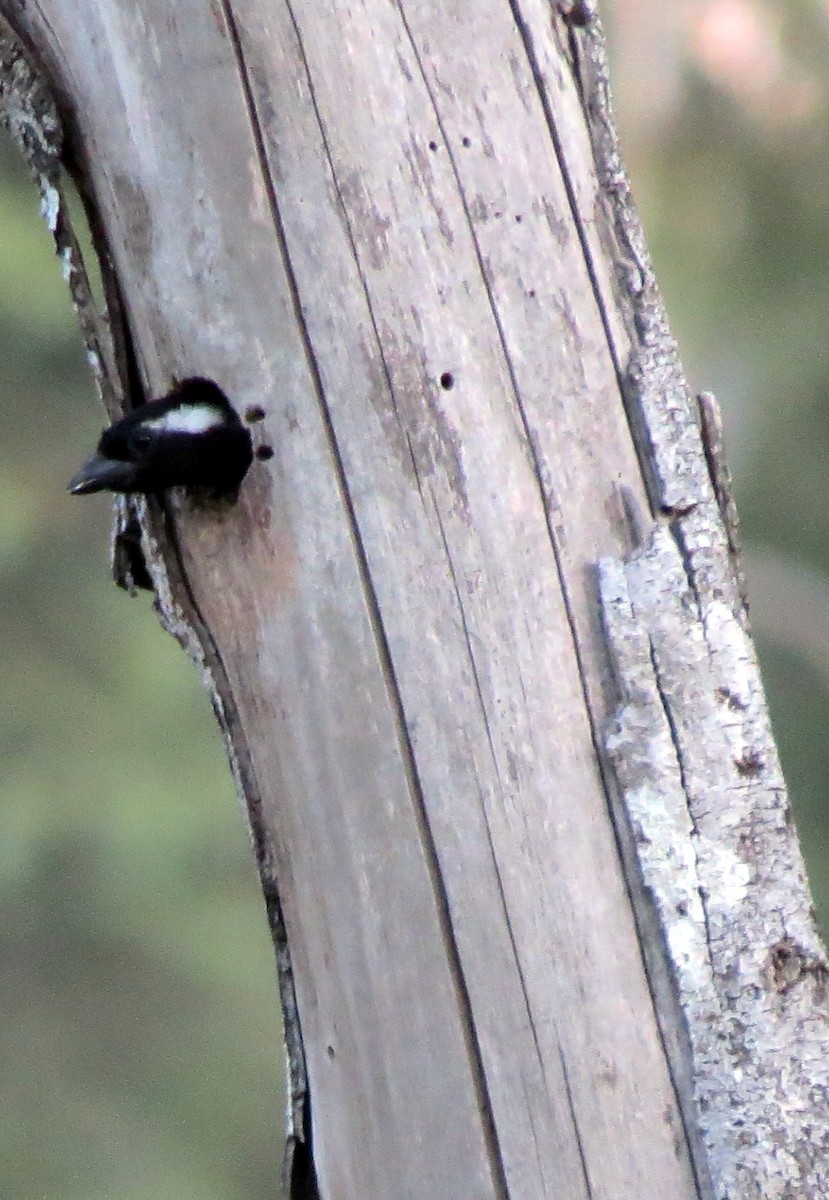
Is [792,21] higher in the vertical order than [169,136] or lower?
higher

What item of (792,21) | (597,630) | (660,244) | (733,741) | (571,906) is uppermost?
(792,21)

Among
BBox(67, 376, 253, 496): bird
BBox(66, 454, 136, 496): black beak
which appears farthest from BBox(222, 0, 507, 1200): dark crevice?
BBox(66, 454, 136, 496): black beak

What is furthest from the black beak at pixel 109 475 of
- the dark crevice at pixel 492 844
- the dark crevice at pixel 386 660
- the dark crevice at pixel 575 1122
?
the dark crevice at pixel 575 1122

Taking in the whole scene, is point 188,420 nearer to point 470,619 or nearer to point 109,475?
point 109,475

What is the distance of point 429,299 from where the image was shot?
169cm

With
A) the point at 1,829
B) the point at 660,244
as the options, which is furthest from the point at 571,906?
the point at 660,244

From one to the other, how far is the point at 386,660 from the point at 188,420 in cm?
34

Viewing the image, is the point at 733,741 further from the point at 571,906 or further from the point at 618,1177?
the point at 618,1177

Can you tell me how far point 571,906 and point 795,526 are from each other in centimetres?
456

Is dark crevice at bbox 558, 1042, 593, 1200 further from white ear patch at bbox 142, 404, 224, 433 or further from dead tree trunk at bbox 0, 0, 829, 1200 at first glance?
white ear patch at bbox 142, 404, 224, 433

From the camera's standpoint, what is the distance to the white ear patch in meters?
1.70

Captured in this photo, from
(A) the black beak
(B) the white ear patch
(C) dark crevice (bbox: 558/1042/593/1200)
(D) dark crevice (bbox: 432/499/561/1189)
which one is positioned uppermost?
(B) the white ear patch

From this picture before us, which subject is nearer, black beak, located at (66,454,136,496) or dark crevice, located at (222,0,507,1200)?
dark crevice, located at (222,0,507,1200)

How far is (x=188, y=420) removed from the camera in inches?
67.1
